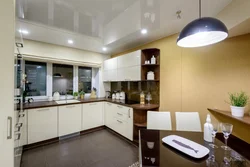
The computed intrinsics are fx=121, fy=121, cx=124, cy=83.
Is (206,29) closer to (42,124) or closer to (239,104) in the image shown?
(239,104)

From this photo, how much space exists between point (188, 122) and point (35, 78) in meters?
3.64

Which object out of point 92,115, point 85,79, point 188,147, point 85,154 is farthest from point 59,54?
point 188,147

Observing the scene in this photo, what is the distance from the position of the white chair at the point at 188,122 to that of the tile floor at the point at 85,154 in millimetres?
1044

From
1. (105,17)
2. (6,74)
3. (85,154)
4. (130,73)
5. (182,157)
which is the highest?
(105,17)

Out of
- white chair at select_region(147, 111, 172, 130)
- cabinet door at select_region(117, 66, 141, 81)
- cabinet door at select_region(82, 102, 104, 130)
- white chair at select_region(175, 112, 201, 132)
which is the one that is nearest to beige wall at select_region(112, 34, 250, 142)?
white chair at select_region(175, 112, 201, 132)

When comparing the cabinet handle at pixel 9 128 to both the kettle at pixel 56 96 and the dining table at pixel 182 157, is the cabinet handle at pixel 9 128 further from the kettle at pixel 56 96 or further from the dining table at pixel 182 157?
the kettle at pixel 56 96

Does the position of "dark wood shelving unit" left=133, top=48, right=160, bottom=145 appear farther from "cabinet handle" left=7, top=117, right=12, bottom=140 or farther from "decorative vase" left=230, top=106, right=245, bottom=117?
"cabinet handle" left=7, top=117, right=12, bottom=140

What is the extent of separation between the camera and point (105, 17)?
7.54 ft

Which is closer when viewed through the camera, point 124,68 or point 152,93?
point 152,93

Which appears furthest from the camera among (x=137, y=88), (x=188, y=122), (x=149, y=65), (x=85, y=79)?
(x=85, y=79)

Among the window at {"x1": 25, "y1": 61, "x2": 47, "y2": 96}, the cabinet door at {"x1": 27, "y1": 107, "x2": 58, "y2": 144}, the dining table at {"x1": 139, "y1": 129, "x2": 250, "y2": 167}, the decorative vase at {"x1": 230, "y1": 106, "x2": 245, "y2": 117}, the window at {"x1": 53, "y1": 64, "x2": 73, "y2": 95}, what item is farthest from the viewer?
the window at {"x1": 53, "y1": 64, "x2": 73, "y2": 95}

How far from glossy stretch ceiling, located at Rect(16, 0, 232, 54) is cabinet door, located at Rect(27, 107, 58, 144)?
1.66 metres

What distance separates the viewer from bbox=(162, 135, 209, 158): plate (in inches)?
41.1

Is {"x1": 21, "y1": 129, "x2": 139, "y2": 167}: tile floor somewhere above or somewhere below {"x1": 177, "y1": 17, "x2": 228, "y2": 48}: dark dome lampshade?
below
